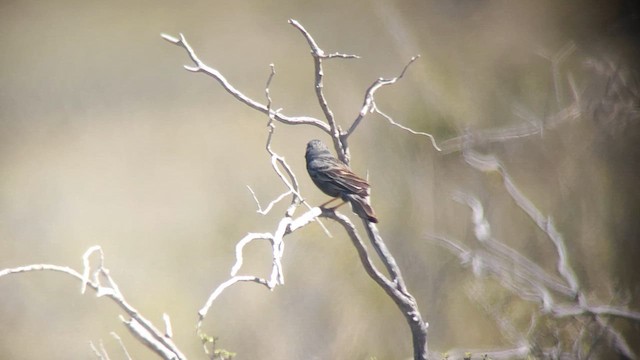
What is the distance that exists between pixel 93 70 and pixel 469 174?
1.79 meters

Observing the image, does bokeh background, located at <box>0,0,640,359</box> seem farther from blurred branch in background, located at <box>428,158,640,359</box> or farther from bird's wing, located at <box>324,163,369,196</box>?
bird's wing, located at <box>324,163,369,196</box>

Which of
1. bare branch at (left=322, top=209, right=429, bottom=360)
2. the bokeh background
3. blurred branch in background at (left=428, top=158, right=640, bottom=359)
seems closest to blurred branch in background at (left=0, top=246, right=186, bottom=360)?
bare branch at (left=322, top=209, right=429, bottom=360)

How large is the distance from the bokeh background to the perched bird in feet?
2.59

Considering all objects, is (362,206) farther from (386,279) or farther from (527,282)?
(527,282)

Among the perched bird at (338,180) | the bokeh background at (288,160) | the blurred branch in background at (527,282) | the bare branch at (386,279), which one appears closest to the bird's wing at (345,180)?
the perched bird at (338,180)

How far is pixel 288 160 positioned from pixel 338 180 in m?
0.92

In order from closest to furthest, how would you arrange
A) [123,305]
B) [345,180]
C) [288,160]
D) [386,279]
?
[123,305] < [345,180] < [386,279] < [288,160]

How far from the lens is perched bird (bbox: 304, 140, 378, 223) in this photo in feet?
9.26

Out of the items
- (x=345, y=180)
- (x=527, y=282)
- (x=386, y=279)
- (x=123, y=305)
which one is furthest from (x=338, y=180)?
(x=527, y=282)

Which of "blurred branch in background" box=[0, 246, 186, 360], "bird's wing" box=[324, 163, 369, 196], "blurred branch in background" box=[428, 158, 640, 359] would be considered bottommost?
"blurred branch in background" box=[428, 158, 640, 359]

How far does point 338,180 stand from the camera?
2822 millimetres

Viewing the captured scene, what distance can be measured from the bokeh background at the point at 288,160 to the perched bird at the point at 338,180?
79cm

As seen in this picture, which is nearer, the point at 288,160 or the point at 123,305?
the point at 123,305

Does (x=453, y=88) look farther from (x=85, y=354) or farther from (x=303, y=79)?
(x=85, y=354)
